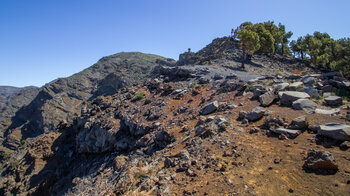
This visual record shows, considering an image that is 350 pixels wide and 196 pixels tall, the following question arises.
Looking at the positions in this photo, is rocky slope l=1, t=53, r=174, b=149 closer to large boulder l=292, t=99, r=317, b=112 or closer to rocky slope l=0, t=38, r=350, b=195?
rocky slope l=0, t=38, r=350, b=195

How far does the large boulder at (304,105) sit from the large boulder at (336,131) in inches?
82.0

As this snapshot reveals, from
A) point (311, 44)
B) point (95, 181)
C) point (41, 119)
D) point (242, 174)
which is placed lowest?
point (41, 119)

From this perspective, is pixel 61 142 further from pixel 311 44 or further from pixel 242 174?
pixel 311 44

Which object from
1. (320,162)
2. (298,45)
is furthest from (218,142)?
(298,45)

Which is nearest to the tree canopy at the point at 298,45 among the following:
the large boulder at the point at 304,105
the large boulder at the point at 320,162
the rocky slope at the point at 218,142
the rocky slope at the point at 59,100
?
the rocky slope at the point at 218,142

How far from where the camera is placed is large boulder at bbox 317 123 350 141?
5.27 meters

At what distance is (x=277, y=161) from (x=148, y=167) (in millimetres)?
4822

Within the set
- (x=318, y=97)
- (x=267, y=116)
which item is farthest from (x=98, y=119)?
(x=318, y=97)

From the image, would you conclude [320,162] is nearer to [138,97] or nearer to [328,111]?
[328,111]

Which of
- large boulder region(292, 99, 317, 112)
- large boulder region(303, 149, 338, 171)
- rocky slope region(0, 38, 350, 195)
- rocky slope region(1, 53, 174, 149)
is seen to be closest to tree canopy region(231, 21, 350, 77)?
rocky slope region(0, 38, 350, 195)

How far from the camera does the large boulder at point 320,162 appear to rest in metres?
4.39

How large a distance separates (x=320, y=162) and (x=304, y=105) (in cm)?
428

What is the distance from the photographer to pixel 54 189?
1484 cm

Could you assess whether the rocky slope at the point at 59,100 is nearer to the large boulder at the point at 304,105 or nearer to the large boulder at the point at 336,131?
the large boulder at the point at 304,105
